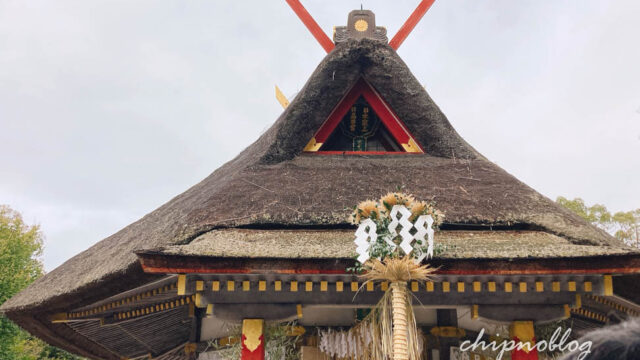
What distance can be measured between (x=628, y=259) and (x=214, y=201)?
4.56 m

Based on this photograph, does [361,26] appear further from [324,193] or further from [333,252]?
[333,252]

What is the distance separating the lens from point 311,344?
623cm

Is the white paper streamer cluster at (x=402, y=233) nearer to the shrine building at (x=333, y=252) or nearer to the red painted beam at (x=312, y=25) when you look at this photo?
the shrine building at (x=333, y=252)

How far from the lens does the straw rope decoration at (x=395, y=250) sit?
4250 mm

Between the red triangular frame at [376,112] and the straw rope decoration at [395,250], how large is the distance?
10.5 ft

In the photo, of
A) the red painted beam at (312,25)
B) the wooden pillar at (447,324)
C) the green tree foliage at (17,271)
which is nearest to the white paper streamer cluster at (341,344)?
the wooden pillar at (447,324)

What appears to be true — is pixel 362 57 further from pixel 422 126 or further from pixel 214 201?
pixel 214 201

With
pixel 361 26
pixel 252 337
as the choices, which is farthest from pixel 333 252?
pixel 361 26

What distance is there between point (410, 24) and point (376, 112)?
2861 millimetres

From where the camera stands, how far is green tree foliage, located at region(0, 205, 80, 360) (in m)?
18.2

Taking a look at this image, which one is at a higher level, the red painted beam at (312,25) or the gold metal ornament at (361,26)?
the red painted beam at (312,25)

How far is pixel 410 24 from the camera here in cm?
962

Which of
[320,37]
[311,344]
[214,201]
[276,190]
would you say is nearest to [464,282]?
[311,344]

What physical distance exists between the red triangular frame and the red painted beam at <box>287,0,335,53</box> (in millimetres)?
1883
